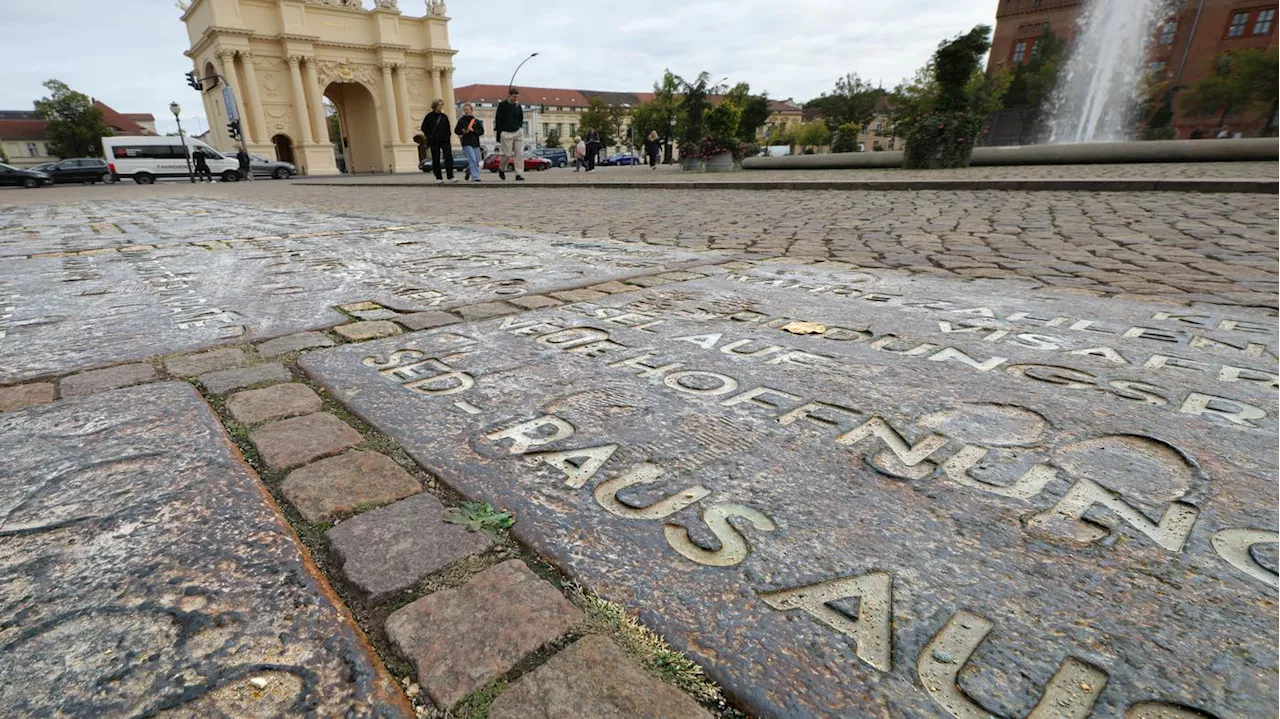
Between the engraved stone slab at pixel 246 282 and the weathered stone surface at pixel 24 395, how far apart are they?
0.14 meters

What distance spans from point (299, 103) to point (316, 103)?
1.09 meters

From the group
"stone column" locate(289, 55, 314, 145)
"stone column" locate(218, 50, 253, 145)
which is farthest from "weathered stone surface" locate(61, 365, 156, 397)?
"stone column" locate(289, 55, 314, 145)

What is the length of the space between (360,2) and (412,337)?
46.3 meters

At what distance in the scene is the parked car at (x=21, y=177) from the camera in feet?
87.8

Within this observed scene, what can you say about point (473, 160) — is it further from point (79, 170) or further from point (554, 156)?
point (554, 156)

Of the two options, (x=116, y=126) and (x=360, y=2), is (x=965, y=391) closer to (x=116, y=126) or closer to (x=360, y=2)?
(x=360, y=2)

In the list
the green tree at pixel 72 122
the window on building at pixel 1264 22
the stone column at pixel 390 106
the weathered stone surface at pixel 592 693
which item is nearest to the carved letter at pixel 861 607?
the weathered stone surface at pixel 592 693

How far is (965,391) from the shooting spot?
1695 mm

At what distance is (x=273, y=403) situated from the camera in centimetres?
162

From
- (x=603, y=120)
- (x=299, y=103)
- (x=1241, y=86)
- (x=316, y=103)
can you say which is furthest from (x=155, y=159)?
(x=1241, y=86)

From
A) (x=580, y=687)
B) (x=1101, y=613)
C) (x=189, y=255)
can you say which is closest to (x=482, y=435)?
(x=580, y=687)

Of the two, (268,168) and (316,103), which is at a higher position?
(316,103)

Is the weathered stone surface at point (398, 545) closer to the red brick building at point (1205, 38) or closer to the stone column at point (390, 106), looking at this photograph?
the stone column at point (390, 106)

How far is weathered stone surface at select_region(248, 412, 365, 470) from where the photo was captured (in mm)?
1326
